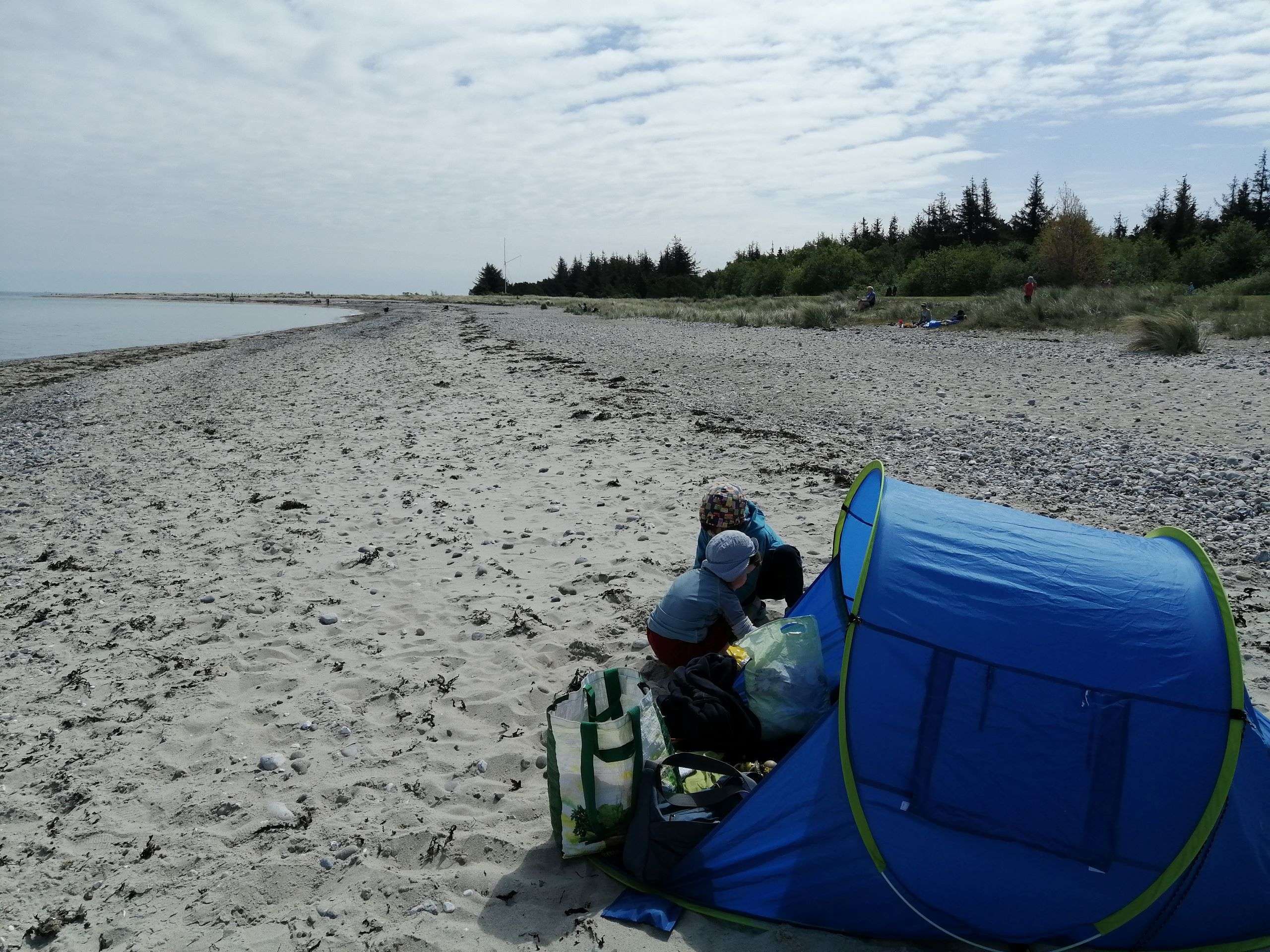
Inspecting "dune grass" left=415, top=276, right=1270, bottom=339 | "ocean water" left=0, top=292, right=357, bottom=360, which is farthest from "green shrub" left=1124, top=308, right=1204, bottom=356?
"ocean water" left=0, top=292, right=357, bottom=360

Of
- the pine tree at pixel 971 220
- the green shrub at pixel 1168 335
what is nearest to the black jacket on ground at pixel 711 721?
the green shrub at pixel 1168 335

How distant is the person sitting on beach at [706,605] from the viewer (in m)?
4.41

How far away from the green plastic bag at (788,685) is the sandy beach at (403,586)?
0.95 m

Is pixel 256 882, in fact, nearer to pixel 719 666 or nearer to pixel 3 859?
Result: pixel 3 859

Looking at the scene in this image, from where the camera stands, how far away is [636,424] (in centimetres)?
1117

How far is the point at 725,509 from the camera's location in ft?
16.1

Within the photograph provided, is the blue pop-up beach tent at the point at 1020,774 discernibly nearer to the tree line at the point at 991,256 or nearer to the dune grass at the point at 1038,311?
the dune grass at the point at 1038,311

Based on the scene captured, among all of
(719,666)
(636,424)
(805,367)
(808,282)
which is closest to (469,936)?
(719,666)

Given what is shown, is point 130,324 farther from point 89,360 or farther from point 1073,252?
point 1073,252

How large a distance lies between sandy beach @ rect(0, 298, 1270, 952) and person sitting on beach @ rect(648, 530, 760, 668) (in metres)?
0.41

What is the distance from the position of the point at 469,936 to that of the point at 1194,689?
8.70ft

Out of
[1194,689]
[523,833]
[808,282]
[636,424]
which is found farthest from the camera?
[808,282]

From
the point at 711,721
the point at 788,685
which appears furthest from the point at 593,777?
the point at 788,685

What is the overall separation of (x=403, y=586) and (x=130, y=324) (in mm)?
57583
